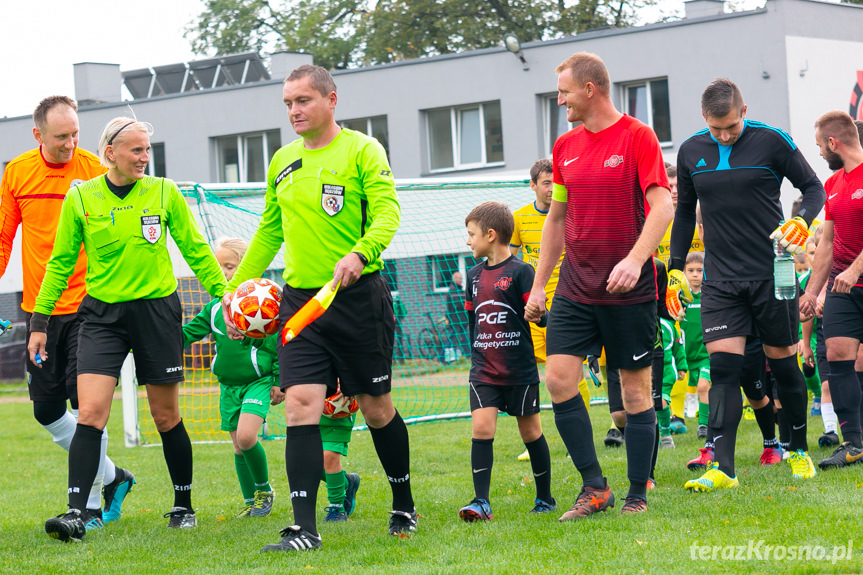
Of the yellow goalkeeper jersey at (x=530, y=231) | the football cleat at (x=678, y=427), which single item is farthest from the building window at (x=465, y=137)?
the yellow goalkeeper jersey at (x=530, y=231)

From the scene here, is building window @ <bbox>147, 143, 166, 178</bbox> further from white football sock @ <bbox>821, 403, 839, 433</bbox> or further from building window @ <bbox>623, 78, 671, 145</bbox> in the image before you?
white football sock @ <bbox>821, 403, 839, 433</bbox>

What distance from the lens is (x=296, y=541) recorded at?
15.7ft

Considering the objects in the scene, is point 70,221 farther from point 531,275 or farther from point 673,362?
point 673,362

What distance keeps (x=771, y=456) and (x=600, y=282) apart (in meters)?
2.48

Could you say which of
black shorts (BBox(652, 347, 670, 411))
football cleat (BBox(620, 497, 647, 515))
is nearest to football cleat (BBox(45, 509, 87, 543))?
football cleat (BBox(620, 497, 647, 515))

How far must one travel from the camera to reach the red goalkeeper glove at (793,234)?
5.55 meters

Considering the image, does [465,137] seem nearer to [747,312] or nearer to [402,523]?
[747,312]

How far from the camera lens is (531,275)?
5.91m

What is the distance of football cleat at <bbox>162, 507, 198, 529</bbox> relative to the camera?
594 cm

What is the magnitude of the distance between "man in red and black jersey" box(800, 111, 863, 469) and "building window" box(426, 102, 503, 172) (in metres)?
19.8

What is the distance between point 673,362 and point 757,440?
4.64 feet

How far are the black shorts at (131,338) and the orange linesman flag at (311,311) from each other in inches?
46.5

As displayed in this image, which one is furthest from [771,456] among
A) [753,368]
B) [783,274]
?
[783,274]

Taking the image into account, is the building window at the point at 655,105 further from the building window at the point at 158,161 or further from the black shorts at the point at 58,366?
the black shorts at the point at 58,366
